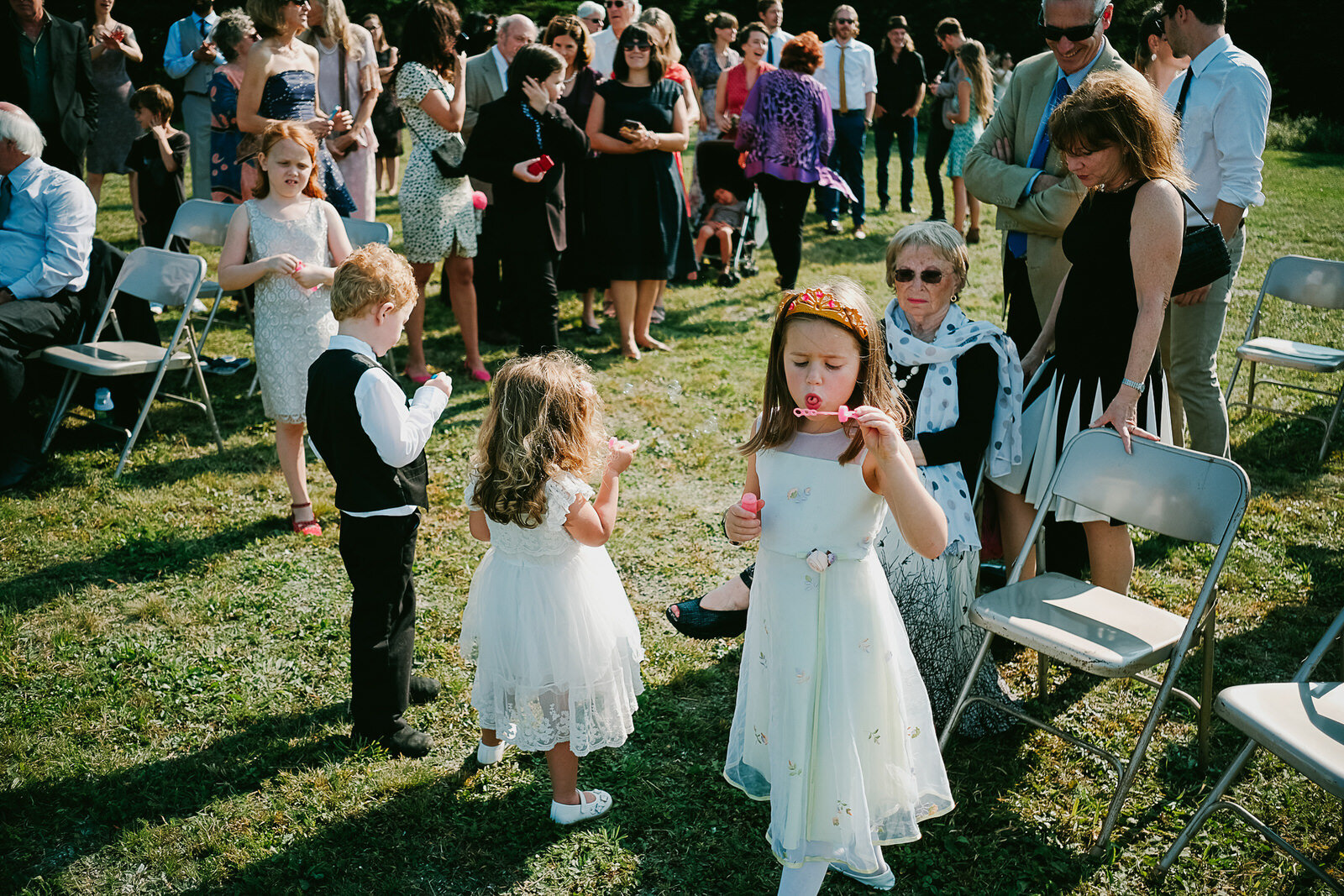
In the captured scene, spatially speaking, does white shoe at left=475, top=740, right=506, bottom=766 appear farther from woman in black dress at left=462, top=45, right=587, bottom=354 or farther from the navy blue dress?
the navy blue dress

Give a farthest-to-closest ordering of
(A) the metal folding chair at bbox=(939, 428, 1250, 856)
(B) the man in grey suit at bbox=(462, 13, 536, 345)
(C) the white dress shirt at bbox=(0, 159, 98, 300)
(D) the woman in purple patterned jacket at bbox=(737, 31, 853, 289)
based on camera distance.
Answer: (D) the woman in purple patterned jacket at bbox=(737, 31, 853, 289) < (B) the man in grey suit at bbox=(462, 13, 536, 345) < (C) the white dress shirt at bbox=(0, 159, 98, 300) < (A) the metal folding chair at bbox=(939, 428, 1250, 856)

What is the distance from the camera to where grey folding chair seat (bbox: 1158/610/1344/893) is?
7.55 ft

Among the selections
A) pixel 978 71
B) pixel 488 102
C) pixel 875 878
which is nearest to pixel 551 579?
pixel 875 878

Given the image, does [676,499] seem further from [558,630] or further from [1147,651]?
[1147,651]

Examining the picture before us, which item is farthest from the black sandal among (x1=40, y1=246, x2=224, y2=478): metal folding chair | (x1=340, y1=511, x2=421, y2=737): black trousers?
(x1=40, y1=246, x2=224, y2=478): metal folding chair

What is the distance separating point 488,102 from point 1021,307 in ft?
13.7

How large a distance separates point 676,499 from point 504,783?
219 centimetres

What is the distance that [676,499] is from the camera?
505 cm

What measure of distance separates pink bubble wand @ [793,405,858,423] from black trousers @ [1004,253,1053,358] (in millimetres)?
2179

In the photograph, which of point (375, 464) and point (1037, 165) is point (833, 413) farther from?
point (1037, 165)

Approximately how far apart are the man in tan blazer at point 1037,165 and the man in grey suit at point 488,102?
311 centimetres

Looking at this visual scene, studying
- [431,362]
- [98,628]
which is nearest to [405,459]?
[98,628]

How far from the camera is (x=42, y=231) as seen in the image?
529 centimetres

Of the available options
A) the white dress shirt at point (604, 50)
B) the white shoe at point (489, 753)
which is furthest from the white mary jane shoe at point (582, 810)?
the white dress shirt at point (604, 50)
